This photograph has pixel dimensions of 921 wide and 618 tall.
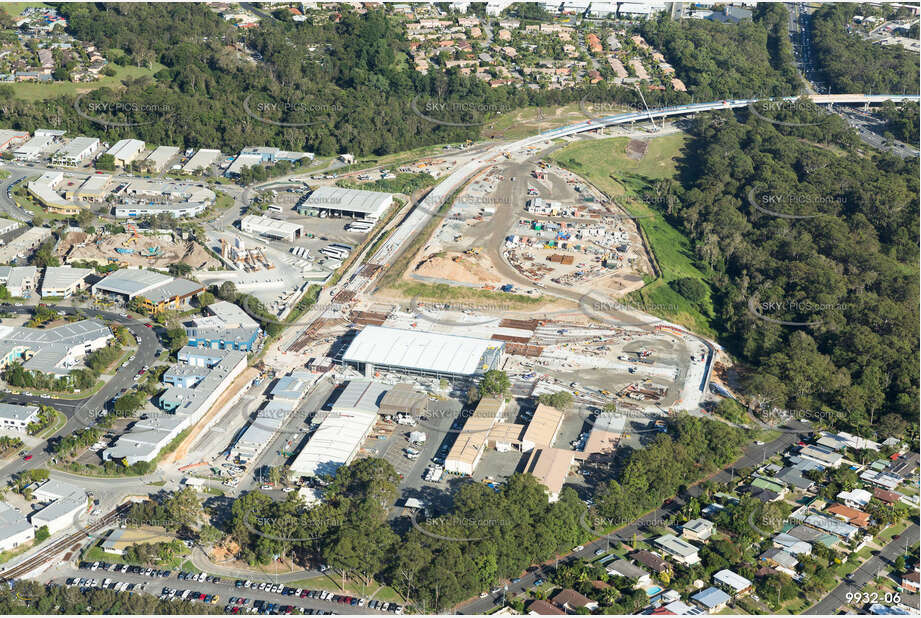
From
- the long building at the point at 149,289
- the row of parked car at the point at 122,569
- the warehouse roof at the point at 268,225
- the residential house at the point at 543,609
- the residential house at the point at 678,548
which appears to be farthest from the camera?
the warehouse roof at the point at 268,225

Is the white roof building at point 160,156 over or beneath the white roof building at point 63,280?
over

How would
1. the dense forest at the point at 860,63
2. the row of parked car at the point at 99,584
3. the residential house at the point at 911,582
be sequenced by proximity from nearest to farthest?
A: 1. the row of parked car at the point at 99,584
2. the residential house at the point at 911,582
3. the dense forest at the point at 860,63

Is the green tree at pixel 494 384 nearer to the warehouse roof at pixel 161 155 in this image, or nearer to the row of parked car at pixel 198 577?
the row of parked car at pixel 198 577

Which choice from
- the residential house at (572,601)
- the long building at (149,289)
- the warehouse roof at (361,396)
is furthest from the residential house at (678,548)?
the long building at (149,289)

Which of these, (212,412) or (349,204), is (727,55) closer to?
(349,204)

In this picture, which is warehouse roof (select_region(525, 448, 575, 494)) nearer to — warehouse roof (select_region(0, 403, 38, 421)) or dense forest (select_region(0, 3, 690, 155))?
warehouse roof (select_region(0, 403, 38, 421))

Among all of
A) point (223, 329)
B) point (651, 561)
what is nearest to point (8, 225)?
point (223, 329)

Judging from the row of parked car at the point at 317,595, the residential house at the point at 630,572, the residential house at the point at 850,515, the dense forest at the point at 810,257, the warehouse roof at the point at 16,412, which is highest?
the dense forest at the point at 810,257
